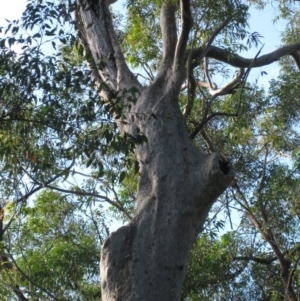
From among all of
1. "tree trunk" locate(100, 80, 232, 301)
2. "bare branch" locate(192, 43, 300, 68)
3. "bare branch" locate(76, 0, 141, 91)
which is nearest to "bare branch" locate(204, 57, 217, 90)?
"bare branch" locate(192, 43, 300, 68)

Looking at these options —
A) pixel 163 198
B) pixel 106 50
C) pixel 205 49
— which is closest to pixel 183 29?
pixel 205 49

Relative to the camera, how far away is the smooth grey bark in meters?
5.06

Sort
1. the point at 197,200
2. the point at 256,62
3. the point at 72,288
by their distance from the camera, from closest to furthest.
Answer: the point at 197,200, the point at 256,62, the point at 72,288

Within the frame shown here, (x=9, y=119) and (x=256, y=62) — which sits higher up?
(x=256, y=62)

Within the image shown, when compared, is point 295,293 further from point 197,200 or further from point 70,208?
point 197,200

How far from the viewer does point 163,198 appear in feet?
18.0

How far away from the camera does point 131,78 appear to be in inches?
276

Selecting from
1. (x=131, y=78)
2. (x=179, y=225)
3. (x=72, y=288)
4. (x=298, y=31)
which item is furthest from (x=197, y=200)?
(x=298, y=31)

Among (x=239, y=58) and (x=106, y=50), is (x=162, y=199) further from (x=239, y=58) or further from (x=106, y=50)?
(x=239, y=58)

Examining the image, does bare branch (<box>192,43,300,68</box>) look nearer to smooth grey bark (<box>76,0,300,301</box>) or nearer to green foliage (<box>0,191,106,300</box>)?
smooth grey bark (<box>76,0,300,301</box>)

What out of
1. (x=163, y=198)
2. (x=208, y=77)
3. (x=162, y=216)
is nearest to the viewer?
(x=162, y=216)

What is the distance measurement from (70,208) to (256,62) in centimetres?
365

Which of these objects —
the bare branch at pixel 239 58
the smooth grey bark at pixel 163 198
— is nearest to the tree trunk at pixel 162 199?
the smooth grey bark at pixel 163 198

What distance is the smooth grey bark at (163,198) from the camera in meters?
5.06
